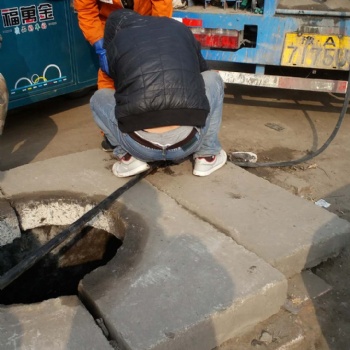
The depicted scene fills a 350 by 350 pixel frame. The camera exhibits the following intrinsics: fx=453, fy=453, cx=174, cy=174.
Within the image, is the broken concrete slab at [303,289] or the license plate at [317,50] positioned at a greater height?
the license plate at [317,50]

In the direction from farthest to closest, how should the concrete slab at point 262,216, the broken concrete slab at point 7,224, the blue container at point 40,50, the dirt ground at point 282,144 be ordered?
the blue container at point 40,50, the broken concrete slab at point 7,224, the concrete slab at point 262,216, the dirt ground at point 282,144

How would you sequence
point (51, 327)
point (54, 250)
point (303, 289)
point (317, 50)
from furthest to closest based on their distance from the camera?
1. point (317, 50)
2. point (54, 250)
3. point (303, 289)
4. point (51, 327)

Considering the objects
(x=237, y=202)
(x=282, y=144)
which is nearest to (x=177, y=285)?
(x=237, y=202)

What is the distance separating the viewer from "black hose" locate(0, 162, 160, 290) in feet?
7.42

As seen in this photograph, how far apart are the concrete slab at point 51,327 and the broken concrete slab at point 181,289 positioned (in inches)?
3.3

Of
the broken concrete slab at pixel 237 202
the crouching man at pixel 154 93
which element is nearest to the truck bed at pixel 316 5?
the crouching man at pixel 154 93

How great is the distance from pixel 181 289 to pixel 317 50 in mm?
3025

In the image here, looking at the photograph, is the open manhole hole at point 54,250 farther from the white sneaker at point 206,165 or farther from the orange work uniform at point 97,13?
the orange work uniform at point 97,13

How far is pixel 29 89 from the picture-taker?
4.55 metres

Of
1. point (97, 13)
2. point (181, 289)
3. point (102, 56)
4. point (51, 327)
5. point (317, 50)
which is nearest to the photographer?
point (51, 327)

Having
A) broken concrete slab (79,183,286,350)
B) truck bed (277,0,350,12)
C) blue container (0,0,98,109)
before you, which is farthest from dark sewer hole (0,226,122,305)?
truck bed (277,0,350,12)

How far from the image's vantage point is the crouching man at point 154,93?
8.93 ft

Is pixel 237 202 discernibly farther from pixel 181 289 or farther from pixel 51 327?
pixel 51 327

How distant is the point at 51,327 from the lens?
6.57 feet
